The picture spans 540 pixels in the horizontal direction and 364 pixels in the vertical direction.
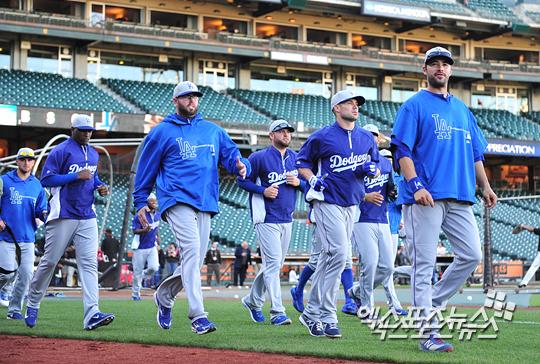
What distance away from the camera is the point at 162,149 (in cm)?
A: 949

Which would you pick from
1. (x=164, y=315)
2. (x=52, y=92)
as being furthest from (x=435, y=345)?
(x=52, y=92)

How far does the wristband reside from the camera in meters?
7.91

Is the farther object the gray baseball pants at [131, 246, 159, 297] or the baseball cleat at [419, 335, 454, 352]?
the gray baseball pants at [131, 246, 159, 297]

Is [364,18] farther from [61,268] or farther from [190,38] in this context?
[61,268]

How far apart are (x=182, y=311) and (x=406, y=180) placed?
23.9ft

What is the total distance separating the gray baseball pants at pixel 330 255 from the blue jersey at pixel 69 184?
2.86 metres

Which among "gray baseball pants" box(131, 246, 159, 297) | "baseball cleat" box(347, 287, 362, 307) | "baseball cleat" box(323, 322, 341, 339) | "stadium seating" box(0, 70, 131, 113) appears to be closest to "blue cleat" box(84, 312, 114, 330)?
"baseball cleat" box(323, 322, 341, 339)

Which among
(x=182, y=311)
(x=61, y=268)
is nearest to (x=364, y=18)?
(x=61, y=268)

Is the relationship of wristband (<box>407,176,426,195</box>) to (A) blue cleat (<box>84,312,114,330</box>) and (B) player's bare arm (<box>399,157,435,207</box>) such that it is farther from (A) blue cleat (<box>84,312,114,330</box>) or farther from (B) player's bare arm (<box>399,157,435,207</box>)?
(A) blue cleat (<box>84,312,114,330</box>)

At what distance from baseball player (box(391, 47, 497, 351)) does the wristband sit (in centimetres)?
1

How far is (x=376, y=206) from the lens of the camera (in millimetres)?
12375

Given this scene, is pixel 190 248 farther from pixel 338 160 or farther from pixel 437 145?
pixel 437 145

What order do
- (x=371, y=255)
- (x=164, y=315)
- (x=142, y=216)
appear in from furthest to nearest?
(x=371, y=255) < (x=164, y=315) < (x=142, y=216)

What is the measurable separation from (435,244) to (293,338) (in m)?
1.96
